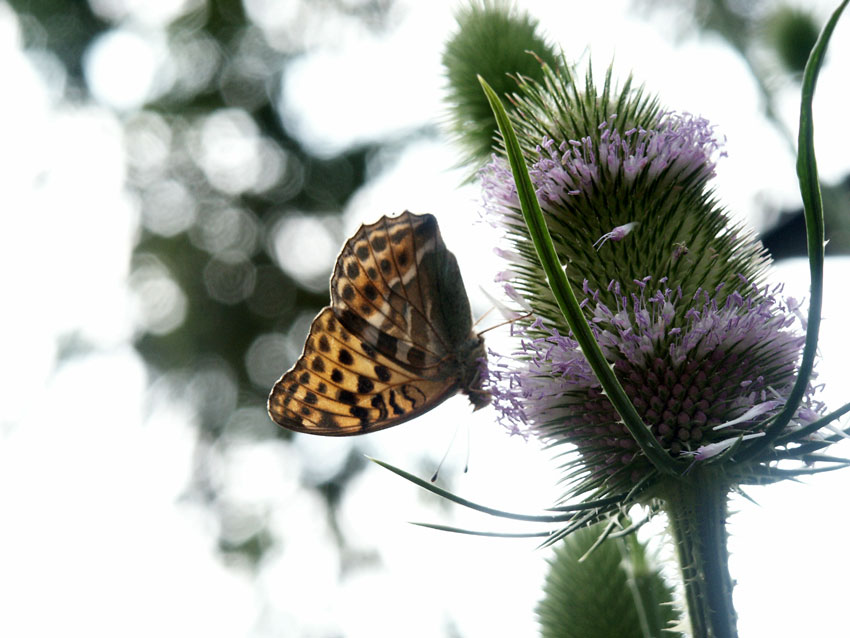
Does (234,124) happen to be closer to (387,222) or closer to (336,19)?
(336,19)

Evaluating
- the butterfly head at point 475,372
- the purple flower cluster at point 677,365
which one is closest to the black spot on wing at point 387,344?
the butterfly head at point 475,372

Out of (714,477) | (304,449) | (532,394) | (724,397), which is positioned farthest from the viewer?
(304,449)

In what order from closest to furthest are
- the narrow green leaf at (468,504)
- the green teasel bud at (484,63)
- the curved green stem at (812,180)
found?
1. the curved green stem at (812,180)
2. the narrow green leaf at (468,504)
3. the green teasel bud at (484,63)

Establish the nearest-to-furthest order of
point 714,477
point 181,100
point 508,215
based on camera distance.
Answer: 1. point 714,477
2. point 508,215
3. point 181,100

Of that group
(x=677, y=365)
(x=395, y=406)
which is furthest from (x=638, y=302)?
(x=395, y=406)

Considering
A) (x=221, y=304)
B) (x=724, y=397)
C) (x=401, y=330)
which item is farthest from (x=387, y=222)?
(x=221, y=304)

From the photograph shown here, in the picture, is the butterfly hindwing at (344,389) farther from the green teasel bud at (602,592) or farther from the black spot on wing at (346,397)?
the green teasel bud at (602,592)
